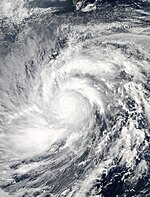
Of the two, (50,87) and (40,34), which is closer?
(50,87)

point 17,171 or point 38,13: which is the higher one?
point 38,13

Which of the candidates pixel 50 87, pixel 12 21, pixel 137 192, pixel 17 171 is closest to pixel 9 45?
pixel 12 21

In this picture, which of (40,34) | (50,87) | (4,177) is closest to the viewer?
(4,177)

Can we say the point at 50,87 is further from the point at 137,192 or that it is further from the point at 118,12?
the point at 137,192

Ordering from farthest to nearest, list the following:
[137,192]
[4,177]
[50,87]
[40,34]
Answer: [40,34] < [50,87] < [4,177] < [137,192]

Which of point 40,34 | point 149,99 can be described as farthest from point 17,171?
point 40,34

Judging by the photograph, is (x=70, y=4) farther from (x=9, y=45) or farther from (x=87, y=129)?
(x=87, y=129)

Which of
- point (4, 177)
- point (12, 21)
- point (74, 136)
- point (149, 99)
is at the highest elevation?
point (12, 21)
